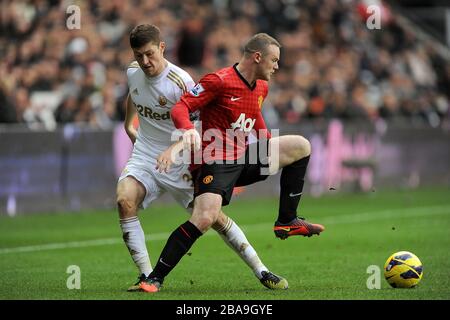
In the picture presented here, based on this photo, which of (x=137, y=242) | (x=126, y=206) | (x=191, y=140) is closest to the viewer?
(x=191, y=140)

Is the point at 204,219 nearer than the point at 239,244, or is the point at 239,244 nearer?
the point at 204,219

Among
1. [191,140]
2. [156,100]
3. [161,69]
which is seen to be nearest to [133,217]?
[156,100]

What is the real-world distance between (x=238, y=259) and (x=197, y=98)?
12.7 feet

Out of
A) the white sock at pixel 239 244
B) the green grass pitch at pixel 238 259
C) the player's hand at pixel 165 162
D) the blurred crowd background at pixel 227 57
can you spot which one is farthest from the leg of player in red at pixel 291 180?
the blurred crowd background at pixel 227 57

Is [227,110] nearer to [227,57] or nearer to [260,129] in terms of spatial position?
[260,129]

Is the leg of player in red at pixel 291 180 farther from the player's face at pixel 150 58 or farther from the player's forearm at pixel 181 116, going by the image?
the player's face at pixel 150 58

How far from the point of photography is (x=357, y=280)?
34.2ft

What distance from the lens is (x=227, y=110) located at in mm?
9414

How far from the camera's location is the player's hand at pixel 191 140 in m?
8.73

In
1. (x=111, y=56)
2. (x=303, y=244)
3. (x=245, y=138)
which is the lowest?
(x=303, y=244)
